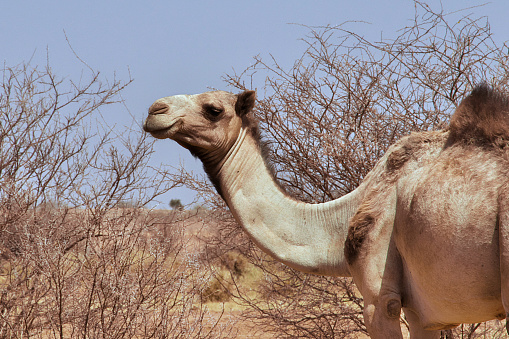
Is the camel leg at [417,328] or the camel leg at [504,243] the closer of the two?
the camel leg at [504,243]

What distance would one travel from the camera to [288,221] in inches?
192

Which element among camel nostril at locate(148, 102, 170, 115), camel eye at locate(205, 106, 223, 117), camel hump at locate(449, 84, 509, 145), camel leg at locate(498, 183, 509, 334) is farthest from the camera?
camel eye at locate(205, 106, 223, 117)

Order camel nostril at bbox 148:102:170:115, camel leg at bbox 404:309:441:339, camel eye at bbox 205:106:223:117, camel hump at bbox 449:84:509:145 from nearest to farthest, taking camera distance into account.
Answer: camel hump at bbox 449:84:509:145 → camel leg at bbox 404:309:441:339 → camel nostril at bbox 148:102:170:115 → camel eye at bbox 205:106:223:117

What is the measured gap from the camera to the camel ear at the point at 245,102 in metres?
5.10

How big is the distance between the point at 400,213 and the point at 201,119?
1.66 metres

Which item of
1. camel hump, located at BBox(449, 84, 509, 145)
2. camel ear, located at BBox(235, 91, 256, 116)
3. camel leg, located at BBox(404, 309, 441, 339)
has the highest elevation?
camel ear, located at BBox(235, 91, 256, 116)

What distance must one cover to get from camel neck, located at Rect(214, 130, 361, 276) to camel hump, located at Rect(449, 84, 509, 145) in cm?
89

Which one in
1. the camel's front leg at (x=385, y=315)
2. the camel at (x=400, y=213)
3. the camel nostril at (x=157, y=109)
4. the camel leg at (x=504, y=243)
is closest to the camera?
the camel leg at (x=504, y=243)

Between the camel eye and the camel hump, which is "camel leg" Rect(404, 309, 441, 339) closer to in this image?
the camel hump

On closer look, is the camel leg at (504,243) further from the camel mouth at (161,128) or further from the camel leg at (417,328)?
the camel mouth at (161,128)

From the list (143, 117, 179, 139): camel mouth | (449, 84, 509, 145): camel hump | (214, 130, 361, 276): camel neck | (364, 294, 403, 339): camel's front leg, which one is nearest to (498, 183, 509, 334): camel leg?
(449, 84, 509, 145): camel hump

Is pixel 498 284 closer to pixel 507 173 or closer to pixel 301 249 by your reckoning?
pixel 507 173

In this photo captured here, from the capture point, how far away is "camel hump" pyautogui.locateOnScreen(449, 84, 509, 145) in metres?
4.30

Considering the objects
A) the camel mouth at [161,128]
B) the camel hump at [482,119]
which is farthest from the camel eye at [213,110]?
the camel hump at [482,119]
